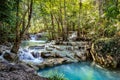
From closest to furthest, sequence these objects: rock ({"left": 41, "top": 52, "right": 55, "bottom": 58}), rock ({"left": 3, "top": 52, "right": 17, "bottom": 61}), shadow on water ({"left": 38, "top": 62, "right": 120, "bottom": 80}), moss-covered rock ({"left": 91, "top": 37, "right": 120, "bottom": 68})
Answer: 1. shadow on water ({"left": 38, "top": 62, "right": 120, "bottom": 80})
2. rock ({"left": 3, "top": 52, "right": 17, "bottom": 61})
3. moss-covered rock ({"left": 91, "top": 37, "right": 120, "bottom": 68})
4. rock ({"left": 41, "top": 52, "right": 55, "bottom": 58})

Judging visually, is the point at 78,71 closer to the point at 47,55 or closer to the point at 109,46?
the point at 109,46

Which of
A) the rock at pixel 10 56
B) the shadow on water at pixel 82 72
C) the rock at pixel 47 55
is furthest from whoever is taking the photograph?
the rock at pixel 47 55

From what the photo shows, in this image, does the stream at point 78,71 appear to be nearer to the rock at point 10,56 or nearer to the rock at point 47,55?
the rock at point 47,55

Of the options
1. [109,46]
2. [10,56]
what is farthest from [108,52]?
[10,56]

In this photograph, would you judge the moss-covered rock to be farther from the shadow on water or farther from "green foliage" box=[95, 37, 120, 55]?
the shadow on water

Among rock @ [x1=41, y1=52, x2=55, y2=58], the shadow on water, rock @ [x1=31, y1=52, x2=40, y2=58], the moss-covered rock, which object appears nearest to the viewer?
the shadow on water

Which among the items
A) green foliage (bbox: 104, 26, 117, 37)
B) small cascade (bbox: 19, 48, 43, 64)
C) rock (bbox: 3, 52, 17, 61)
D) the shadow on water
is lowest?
the shadow on water

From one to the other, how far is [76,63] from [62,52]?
1.86 meters

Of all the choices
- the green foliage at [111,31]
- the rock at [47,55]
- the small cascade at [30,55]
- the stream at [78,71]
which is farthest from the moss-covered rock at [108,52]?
the small cascade at [30,55]

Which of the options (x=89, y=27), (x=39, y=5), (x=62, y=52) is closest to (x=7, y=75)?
(x=62, y=52)

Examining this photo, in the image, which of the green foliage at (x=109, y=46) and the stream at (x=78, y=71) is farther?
the green foliage at (x=109, y=46)

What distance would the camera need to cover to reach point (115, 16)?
648 inches

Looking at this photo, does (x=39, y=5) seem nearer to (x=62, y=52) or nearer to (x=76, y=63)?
(x=62, y=52)

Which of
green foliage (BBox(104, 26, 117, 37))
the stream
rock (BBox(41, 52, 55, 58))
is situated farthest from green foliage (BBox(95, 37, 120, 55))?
rock (BBox(41, 52, 55, 58))
